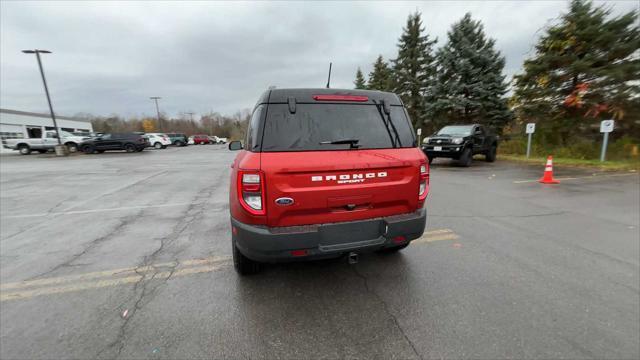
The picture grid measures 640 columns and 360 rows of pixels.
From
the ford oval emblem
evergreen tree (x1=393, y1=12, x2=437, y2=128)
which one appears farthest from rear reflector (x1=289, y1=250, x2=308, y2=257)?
evergreen tree (x1=393, y1=12, x2=437, y2=128)

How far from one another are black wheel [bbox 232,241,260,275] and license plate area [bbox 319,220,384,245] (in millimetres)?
1019

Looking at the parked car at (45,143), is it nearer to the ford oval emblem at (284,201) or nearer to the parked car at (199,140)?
the parked car at (199,140)

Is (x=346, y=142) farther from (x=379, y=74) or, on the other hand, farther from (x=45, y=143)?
(x=379, y=74)

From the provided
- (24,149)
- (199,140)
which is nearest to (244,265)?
(24,149)

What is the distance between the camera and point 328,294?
8.71ft

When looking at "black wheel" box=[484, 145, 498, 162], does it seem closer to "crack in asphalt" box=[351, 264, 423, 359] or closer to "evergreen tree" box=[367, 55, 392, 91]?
"crack in asphalt" box=[351, 264, 423, 359]

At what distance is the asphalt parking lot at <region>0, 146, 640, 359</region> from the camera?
6.66ft

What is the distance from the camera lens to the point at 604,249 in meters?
3.54

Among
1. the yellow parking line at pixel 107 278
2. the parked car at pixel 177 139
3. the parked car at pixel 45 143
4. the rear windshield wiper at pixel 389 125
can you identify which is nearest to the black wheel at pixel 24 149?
the parked car at pixel 45 143

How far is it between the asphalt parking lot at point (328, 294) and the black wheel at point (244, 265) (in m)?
0.10

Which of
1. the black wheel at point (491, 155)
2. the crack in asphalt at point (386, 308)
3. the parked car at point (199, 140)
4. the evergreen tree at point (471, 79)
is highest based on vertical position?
the evergreen tree at point (471, 79)

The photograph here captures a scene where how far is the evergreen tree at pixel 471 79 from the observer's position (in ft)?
58.3

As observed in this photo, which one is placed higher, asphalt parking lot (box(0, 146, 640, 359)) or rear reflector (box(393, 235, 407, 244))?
rear reflector (box(393, 235, 407, 244))

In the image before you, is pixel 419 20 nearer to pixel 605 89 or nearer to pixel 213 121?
pixel 605 89
